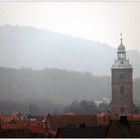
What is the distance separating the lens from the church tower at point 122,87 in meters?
23.0

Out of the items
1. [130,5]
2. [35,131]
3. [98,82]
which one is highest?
[130,5]

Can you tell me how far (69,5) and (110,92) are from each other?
2.84 meters

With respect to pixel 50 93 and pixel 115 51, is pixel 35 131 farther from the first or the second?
pixel 115 51

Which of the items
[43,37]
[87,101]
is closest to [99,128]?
[87,101]

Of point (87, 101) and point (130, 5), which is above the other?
point (130, 5)

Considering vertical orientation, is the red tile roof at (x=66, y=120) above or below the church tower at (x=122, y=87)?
below

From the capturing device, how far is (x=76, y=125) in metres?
23.2

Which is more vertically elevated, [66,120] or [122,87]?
[122,87]

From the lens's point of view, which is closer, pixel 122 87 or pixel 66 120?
pixel 66 120

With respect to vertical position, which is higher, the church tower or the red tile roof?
the church tower

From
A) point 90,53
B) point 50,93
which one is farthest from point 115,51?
point 50,93

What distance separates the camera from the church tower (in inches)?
907

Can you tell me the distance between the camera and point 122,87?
917 inches

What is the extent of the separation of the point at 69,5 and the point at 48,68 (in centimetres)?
188
